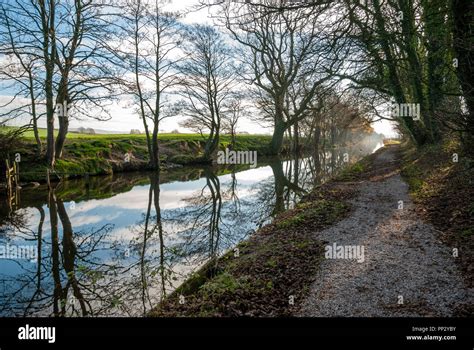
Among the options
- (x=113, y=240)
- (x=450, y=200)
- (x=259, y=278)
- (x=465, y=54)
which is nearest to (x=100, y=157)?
(x=113, y=240)

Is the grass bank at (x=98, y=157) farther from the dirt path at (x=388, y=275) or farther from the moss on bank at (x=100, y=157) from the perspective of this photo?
the dirt path at (x=388, y=275)

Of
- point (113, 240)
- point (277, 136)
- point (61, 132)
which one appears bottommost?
point (113, 240)

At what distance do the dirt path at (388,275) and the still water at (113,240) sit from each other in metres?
2.98

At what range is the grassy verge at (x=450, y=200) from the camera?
20.1ft

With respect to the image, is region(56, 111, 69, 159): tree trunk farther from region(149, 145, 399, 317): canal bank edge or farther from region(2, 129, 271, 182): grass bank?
region(149, 145, 399, 317): canal bank edge

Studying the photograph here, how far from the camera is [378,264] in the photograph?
5930 mm

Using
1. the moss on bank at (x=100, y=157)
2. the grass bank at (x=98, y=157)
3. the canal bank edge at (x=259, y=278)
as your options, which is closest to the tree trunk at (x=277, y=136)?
the moss on bank at (x=100, y=157)

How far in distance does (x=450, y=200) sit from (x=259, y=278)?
267 inches

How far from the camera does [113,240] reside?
962cm

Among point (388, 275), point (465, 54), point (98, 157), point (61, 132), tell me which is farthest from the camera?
point (98, 157)

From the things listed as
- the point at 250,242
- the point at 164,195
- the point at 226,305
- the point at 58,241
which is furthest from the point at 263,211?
the point at 226,305

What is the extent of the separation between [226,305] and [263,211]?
8864 mm

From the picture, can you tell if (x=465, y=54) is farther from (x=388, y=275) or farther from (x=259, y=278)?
(x=259, y=278)
